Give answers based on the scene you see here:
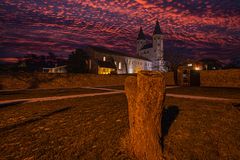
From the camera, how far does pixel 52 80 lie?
19484 millimetres

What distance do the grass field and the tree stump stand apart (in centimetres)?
34

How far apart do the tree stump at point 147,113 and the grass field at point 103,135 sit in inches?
13.3

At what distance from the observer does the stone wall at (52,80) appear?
17188 mm

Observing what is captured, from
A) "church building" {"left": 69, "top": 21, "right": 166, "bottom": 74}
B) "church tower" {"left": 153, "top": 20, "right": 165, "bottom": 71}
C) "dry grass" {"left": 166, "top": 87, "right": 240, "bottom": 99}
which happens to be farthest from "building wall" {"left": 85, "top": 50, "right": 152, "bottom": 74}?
"dry grass" {"left": 166, "top": 87, "right": 240, "bottom": 99}

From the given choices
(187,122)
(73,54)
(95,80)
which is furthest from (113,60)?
(187,122)

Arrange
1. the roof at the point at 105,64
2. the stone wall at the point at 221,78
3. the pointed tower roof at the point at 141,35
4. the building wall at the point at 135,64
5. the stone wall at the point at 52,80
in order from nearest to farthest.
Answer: the stone wall at the point at 52,80 → the stone wall at the point at 221,78 → the roof at the point at 105,64 → the building wall at the point at 135,64 → the pointed tower roof at the point at 141,35

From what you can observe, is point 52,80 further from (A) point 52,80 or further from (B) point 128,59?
(B) point 128,59

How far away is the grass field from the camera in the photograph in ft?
10.6

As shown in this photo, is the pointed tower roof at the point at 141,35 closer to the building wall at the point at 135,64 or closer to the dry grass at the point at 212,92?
the building wall at the point at 135,64

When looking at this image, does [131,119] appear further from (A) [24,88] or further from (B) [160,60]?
(B) [160,60]

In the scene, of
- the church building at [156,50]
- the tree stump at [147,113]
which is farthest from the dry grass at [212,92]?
the church building at [156,50]

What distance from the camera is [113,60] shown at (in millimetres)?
49344

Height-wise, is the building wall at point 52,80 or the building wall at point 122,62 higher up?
the building wall at point 122,62

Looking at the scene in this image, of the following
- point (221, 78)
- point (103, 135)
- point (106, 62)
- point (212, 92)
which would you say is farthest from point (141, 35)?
point (103, 135)
